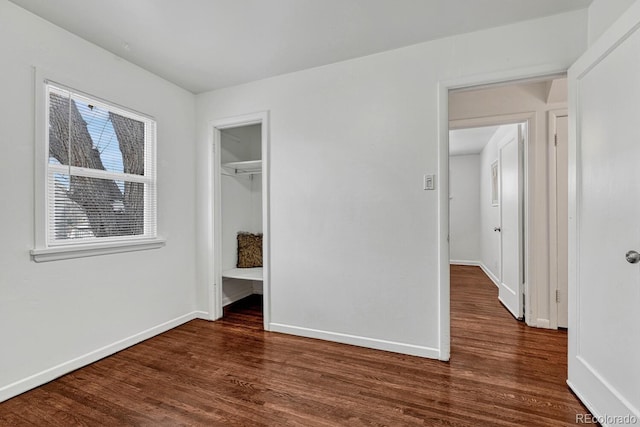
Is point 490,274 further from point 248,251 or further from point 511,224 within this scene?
point 248,251

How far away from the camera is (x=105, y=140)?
241 centimetres

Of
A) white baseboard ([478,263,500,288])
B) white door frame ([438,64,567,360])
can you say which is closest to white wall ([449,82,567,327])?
white door frame ([438,64,567,360])

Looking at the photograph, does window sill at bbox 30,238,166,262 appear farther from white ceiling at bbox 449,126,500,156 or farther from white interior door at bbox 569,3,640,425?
white ceiling at bbox 449,126,500,156

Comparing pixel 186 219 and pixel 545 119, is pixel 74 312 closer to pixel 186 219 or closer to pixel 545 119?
pixel 186 219

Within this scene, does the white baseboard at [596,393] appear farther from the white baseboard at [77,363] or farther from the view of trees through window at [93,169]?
the view of trees through window at [93,169]

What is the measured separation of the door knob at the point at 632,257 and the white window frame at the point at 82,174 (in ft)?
10.8

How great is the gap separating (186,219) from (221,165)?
0.71 m

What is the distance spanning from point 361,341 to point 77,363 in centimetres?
216

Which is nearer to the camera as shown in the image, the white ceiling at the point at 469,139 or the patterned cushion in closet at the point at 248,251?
the patterned cushion in closet at the point at 248,251

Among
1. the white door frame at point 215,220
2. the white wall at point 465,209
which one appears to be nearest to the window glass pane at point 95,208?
the white door frame at point 215,220

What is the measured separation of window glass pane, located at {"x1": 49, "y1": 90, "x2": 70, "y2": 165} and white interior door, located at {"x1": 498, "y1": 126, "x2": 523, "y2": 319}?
4.06m

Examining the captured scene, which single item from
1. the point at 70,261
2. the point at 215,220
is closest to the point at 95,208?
the point at 70,261

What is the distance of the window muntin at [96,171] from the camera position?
208 centimetres

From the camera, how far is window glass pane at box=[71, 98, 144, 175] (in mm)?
2213
